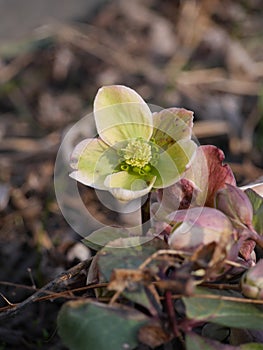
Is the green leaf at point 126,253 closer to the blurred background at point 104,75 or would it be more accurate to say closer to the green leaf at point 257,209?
the green leaf at point 257,209

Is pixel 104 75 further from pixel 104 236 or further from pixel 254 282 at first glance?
pixel 254 282

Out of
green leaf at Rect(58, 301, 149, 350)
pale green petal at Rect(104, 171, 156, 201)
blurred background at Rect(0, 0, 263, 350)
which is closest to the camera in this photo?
green leaf at Rect(58, 301, 149, 350)

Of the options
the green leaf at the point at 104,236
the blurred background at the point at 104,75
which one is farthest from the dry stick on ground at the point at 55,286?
the blurred background at the point at 104,75

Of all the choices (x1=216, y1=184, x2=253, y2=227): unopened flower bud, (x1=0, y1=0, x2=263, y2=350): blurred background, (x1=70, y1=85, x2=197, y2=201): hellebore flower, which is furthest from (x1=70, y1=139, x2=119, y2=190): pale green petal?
(x1=0, y1=0, x2=263, y2=350): blurred background

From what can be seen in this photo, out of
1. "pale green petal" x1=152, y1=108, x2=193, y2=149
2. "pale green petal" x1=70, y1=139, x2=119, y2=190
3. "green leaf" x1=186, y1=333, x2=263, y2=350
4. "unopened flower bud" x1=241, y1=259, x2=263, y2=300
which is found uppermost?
"pale green petal" x1=152, y1=108, x2=193, y2=149

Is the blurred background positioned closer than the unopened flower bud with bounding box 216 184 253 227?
No

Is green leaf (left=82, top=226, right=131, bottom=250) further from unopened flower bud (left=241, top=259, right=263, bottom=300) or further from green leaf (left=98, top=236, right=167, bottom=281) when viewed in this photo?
unopened flower bud (left=241, top=259, right=263, bottom=300)

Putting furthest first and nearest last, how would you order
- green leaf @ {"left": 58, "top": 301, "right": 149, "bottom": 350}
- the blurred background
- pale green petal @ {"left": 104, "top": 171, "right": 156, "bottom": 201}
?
1. the blurred background
2. pale green petal @ {"left": 104, "top": 171, "right": 156, "bottom": 201}
3. green leaf @ {"left": 58, "top": 301, "right": 149, "bottom": 350}
